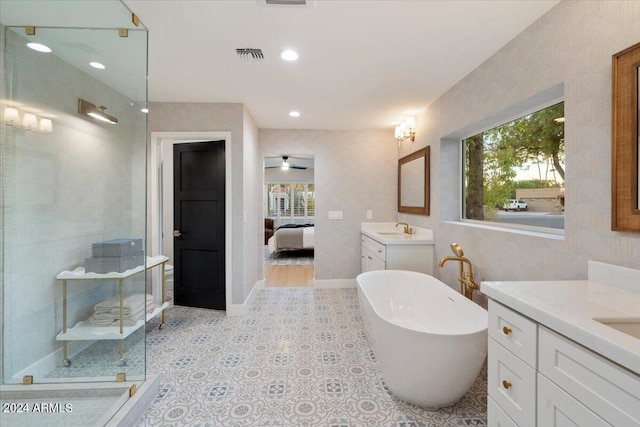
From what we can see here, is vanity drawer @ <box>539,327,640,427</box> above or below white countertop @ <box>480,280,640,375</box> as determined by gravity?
below

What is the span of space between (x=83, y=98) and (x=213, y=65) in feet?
3.20

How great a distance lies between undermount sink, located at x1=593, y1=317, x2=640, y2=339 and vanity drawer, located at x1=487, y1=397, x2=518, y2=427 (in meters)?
0.52

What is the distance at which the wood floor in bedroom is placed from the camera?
441 cm

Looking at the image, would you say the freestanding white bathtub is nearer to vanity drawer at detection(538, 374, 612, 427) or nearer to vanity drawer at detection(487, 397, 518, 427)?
vanity drawer at detection(487, 397, 518, 427)

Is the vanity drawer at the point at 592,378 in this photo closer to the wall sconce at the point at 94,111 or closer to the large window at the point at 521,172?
the large window at the point at 521,172

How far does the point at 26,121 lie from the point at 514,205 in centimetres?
348

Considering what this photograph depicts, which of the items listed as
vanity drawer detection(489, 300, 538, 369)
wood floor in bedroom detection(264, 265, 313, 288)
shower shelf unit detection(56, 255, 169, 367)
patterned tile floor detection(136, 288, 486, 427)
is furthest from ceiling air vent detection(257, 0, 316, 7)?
wood floor in bedroom detection(264, 265, 313, 288)

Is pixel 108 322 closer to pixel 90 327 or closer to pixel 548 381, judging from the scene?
pixel 90 327

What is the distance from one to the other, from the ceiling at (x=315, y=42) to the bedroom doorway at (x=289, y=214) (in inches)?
136

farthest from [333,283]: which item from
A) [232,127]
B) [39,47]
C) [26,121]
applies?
[39,47]

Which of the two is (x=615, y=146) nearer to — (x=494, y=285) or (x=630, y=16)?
(x=630, y=16)

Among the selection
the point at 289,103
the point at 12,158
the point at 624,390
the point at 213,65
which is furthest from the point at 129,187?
the point at 624,390

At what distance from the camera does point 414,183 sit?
360 centimetres

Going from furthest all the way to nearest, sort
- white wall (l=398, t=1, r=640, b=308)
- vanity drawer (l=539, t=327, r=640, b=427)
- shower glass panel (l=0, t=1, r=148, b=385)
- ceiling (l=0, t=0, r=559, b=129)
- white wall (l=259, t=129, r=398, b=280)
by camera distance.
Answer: white wall (l=259, t=129, r=398, b=280) → shower glass panel (l=0, t=1, r=148, b=385) → ceiling (l=0, t=0, r=559, b=129) → white wall (l=398, t=1, r=640, b=308) → vanity drawer (l=539, t=327, r=640, b=427)
